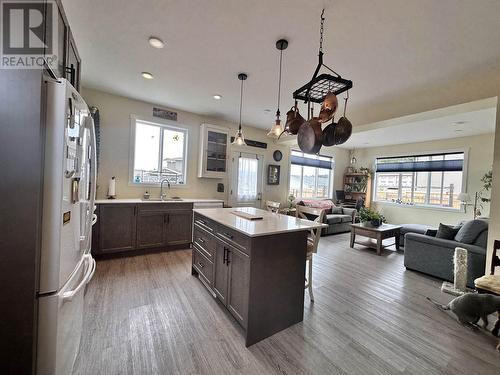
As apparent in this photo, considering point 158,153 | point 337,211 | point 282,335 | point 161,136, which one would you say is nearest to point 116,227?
point 158,153

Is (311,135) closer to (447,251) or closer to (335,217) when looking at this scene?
(447,251)

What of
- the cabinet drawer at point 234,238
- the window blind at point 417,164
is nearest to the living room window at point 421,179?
the window blind at point 417,164

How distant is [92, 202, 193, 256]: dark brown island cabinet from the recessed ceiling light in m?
2.29

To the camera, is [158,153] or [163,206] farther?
[158,153]

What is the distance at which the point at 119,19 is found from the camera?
1.90m

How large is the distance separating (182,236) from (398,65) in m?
3.97

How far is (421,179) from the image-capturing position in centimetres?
634

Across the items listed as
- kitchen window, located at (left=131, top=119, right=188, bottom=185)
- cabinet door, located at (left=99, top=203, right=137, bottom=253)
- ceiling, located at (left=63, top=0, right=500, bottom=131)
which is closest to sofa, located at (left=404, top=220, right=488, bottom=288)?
ceiling, located at (left=63, top=0, right=500, bottom=131)

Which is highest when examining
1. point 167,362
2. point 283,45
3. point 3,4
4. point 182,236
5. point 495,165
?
point 283,45

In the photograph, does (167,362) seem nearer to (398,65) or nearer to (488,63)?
(398,65)

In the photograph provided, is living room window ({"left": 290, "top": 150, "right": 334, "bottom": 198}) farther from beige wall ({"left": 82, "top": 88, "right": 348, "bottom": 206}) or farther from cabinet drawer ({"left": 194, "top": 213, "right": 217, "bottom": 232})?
cabinet drawer ({"left": 194, "top": 213, "right": 217, "bottom": 232})

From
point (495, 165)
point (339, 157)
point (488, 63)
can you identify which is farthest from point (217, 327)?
point (339, 157)

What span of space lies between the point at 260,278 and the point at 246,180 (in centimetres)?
377

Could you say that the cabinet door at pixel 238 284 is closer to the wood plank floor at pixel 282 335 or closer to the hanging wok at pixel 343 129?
the wood plank floor at pixel 282 335
